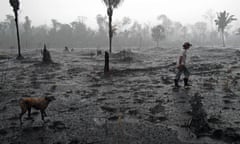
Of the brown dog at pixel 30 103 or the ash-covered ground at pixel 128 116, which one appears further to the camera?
the brown dog at pixel 30 103

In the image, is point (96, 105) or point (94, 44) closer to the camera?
point (96, 105)

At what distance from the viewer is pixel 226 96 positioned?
6945mm

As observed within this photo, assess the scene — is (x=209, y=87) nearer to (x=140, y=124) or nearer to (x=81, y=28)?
(x=140, y=124)

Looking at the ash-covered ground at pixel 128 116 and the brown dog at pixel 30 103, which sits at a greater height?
the brown dog at pixel 30 103

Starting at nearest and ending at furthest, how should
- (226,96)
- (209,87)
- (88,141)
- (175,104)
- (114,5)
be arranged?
1. (88,141)
2. (175,104)
3. (226,96)
4. (209,87)
5. (114,5)

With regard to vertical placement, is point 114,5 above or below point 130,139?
above

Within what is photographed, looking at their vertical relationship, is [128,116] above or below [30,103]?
below

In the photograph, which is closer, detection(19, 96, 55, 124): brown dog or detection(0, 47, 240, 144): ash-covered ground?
detection(0, 47, 240, 144): ash-covered ground

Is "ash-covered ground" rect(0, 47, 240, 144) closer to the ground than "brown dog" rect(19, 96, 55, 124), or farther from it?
closer to the ground

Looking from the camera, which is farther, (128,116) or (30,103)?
(128,116)

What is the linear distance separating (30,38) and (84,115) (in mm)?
62327

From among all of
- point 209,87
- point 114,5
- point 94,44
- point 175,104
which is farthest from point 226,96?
point 94,44

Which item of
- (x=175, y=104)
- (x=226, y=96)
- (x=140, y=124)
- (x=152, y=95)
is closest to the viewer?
(x=140, y=124)

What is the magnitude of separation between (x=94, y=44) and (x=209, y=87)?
56.9 m
